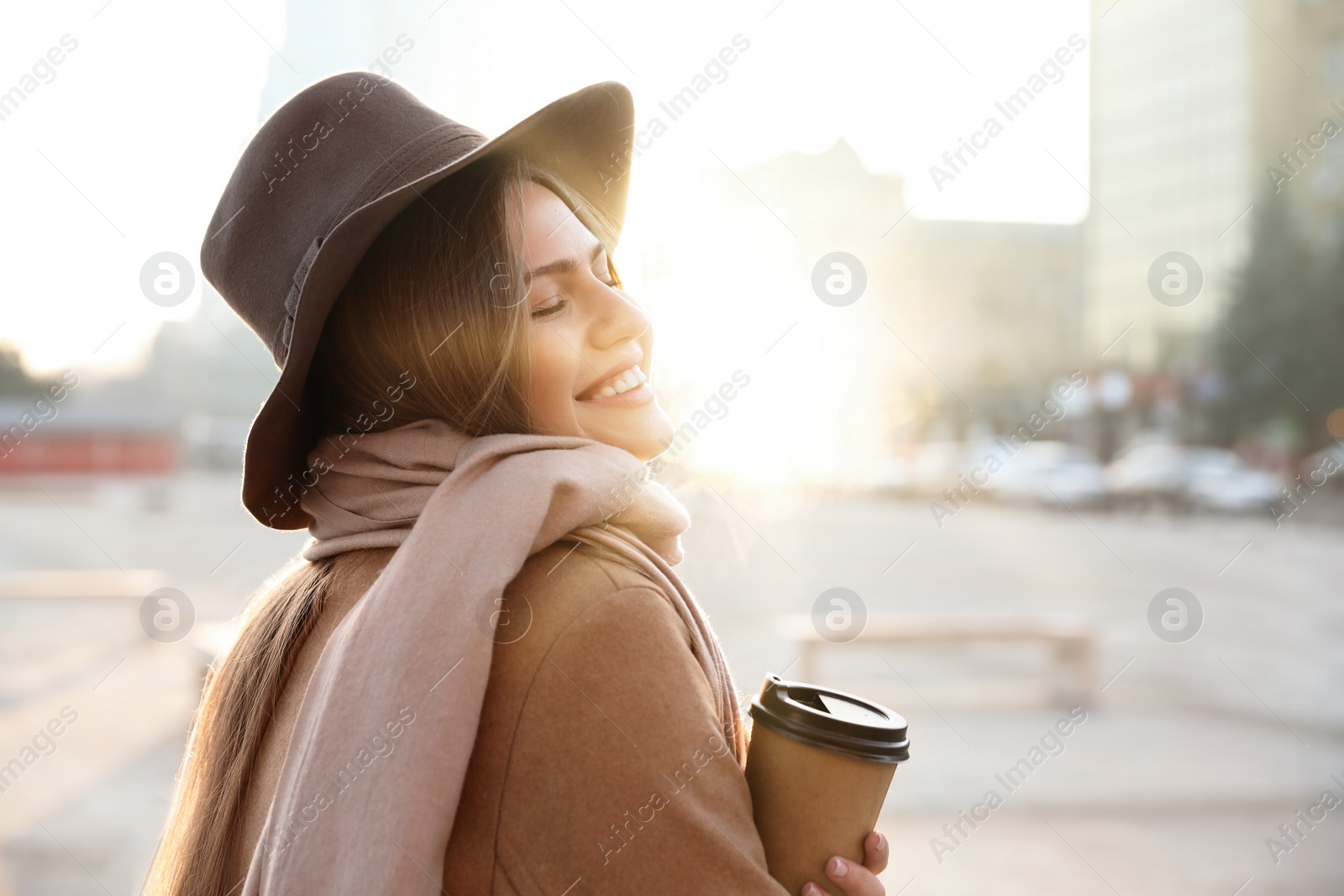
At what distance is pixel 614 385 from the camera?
136cm

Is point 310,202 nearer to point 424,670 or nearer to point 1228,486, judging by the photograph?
point 424,670

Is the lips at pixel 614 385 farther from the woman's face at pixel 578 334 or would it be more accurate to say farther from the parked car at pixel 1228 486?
the parked car at pixel 1228 486

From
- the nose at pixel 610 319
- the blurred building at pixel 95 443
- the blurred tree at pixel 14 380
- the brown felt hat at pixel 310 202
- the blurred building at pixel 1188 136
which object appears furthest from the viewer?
the blurred tree at pixel 14 380

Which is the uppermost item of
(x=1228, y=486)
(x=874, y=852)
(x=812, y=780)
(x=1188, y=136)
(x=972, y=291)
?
(x=1188, y=136)

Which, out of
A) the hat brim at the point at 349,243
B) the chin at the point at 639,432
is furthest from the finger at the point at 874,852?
the hat brim at the point at 349,243

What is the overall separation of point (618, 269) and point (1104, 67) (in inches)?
1734

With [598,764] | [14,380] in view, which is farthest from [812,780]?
[14,380]

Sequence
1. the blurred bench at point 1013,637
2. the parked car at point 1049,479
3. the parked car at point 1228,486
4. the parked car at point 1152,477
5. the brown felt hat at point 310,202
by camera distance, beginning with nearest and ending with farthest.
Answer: the brown felt hat at point 310,202 < the blurred bench at point 1013,637 < the parked car at point 1228,486 < the parked car at point 1152,477 < the parked car at point 1049,479

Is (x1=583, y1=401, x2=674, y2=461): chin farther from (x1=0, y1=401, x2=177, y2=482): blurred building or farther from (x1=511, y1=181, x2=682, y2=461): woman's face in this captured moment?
(x1=0, y1=401, x2=177, y2=482): blurred building

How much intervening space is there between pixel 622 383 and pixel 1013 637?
5.99 meters

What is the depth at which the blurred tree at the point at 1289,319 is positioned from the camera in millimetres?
26281

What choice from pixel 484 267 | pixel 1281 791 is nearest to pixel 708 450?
pixel 1281 791

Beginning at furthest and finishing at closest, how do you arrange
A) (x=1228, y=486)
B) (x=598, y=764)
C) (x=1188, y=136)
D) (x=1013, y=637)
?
(x=1188, y=136) → (x=1228, y=486) → (x=1013, y=637) → (x=598, y=764)

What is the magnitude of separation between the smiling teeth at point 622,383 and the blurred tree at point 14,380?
47.3 m
